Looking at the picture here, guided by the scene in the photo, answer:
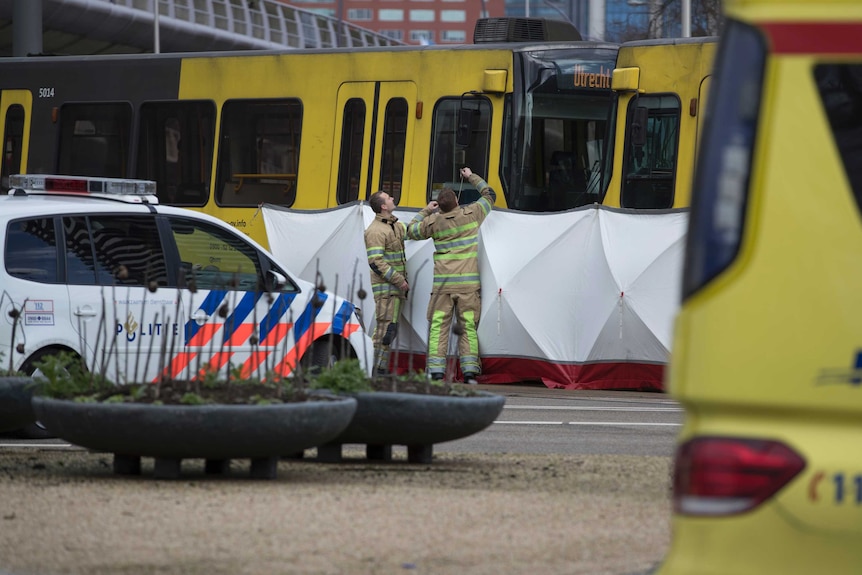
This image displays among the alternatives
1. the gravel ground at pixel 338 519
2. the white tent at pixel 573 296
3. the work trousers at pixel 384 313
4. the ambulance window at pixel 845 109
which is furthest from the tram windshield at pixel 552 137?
the ambulance window at pixel 845 109

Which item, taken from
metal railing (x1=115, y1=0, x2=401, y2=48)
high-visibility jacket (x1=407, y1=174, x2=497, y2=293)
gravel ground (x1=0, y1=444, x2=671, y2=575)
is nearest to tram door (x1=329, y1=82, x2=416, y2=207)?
high-visibility jacket (x1=407, y1=174, x2=497, y2=293)

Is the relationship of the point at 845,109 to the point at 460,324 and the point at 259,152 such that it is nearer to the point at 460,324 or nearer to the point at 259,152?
the point at 460,324

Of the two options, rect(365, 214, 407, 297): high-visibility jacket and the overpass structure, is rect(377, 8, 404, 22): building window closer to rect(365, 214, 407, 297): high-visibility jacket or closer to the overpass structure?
the overpass structure

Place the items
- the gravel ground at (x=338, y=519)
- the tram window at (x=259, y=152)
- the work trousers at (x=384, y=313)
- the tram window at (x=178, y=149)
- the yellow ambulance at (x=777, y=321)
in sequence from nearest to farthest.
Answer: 1. the yellow ambulance at (x=777, y=321)
2. the gravel ground at (x=338, y=519)
3. the work trousers at (x=384, y=313)
4. the tram window at (x=259, y=152)
5. the tram window at (x=178, y=149)

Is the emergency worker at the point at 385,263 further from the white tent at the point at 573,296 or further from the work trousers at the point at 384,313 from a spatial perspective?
the white tent at the point at 573,296

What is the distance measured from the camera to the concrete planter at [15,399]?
10242 millimetres

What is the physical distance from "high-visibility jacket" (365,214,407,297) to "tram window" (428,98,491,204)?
1.02 metres

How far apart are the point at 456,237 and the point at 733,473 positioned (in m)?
13.2

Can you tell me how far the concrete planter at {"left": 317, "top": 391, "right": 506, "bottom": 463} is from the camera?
950 centimetres

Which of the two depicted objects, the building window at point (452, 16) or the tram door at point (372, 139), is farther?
the building window at point (452, 16)

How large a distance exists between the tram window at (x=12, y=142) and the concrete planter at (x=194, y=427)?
527 inches

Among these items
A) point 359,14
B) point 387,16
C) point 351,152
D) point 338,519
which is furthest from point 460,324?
point 359,14

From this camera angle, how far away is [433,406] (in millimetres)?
9508

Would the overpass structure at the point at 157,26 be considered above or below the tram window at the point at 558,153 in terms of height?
above
